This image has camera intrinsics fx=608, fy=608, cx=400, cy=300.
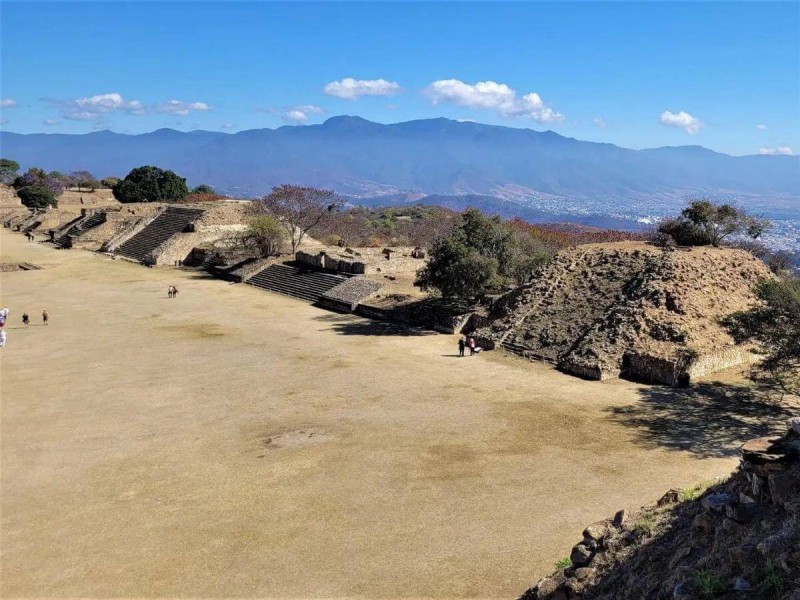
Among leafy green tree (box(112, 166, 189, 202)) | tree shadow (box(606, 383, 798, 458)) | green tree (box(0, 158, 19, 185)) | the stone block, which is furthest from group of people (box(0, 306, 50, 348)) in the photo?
green tree (box(0, 158, 19, 185))

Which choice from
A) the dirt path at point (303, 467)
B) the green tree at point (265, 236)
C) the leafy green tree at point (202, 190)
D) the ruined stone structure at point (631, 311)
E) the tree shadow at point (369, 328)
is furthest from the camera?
the leafy green tree at point (202, 190)

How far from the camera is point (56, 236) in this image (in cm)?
5250

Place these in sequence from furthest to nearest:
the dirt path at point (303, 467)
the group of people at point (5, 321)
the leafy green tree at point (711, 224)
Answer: the leafy green tree at point (711, 224) < the group of people at point (5, 321) < the dirt path at point (303, 467)

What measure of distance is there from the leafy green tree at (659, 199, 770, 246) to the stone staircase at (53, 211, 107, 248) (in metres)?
45.1

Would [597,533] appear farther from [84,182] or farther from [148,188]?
[84,182]

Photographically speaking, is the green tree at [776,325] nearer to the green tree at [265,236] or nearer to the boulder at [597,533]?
the boulder at [597,533]

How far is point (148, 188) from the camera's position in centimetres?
6275

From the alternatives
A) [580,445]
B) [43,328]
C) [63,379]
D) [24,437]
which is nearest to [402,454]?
[580,445]

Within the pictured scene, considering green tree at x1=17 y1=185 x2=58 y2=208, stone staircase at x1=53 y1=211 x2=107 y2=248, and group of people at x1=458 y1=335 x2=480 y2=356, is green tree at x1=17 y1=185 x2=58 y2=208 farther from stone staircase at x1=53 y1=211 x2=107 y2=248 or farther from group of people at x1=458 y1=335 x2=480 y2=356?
group of people at x1=458 y1=335 x2=480 y2=356

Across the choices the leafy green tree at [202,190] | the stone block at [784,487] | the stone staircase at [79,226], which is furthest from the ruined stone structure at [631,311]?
the leafy green tree at [202,190]

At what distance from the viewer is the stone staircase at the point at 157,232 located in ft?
148

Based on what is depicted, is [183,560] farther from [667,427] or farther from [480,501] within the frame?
[667,427]

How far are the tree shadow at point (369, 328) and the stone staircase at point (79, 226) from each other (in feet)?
109

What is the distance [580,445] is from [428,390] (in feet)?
16.7
